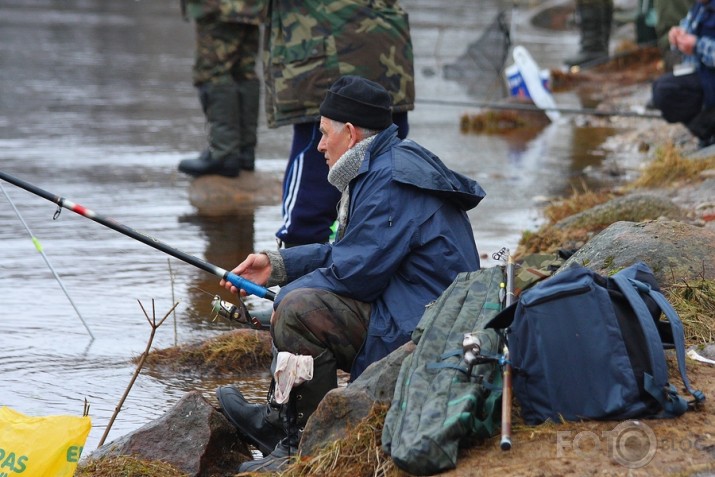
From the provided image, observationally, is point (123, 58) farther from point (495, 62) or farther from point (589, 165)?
point (589, 165)

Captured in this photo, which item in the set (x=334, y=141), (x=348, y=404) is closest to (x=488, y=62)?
(x=334, y=141)

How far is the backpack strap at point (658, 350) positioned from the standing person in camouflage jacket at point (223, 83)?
16.8 ft

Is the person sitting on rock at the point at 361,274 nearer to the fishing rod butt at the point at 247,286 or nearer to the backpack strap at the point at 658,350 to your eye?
the fishing rod butt at the point at 247,286

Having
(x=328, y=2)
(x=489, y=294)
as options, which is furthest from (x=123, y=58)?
(x=489, y=294)

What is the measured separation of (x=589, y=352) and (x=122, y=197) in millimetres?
5546

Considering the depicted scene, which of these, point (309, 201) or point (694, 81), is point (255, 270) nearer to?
point (309, 201)

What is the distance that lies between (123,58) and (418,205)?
12.7 metres

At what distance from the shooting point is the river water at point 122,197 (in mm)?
5285

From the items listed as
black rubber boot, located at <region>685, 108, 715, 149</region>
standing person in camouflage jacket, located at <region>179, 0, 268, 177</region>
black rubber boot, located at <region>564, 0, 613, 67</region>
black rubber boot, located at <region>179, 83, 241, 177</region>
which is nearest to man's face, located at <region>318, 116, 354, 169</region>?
standing person in camouflage jacket, located at <region>179, 0, 268, 177</region>

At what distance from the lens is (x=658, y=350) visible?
3.47 meters

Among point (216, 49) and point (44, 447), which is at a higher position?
point (216, 49)

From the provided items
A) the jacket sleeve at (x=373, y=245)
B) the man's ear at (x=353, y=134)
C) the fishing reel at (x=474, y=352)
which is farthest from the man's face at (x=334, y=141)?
the fishing reel at (x=474, y=352)

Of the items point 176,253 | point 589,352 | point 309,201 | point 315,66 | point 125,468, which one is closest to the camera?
point 589,352

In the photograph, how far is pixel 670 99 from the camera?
27.1ft
